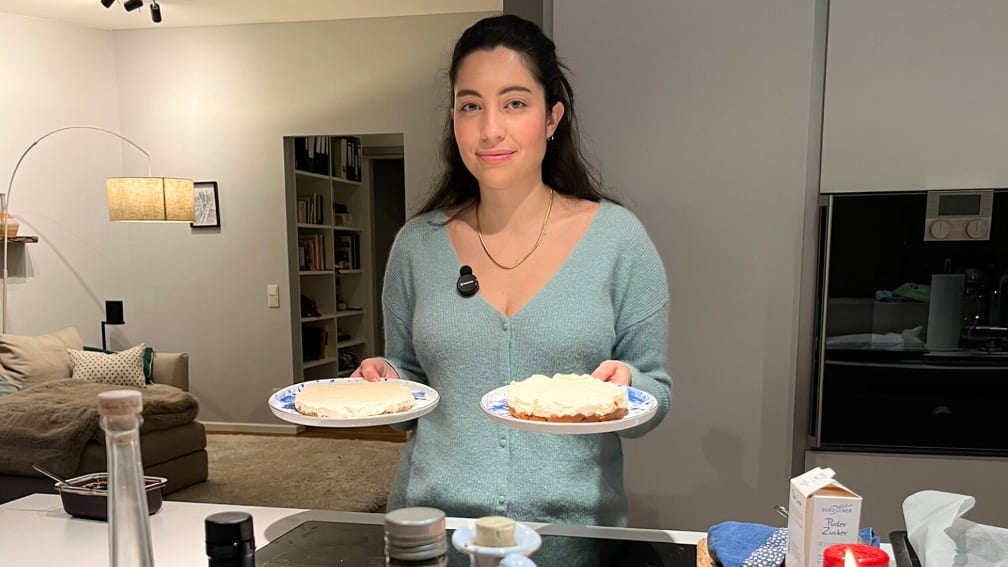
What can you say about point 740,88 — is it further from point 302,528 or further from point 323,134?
point 323,134

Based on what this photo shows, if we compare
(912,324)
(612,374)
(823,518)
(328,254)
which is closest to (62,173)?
(328,254)

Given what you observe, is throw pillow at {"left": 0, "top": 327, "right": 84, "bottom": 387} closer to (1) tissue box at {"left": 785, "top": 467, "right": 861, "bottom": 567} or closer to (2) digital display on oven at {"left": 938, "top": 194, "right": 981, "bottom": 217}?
(1) tissue box at {"left": 785, "top": 467, "right": 861, "bottom": 567}

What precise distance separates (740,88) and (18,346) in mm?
4269

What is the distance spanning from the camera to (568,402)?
94cm

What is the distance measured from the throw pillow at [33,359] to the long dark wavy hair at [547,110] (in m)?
3.68

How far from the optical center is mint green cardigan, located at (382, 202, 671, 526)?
1.12 m

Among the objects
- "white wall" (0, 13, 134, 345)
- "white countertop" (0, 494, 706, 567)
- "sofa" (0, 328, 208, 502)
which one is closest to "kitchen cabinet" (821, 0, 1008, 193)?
"white countertop" (0, 494, 706, 567)

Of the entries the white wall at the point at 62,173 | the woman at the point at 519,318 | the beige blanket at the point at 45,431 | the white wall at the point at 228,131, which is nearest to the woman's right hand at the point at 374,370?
the woman at the point at 519,318

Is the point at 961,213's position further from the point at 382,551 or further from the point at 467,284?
the point at 382,551

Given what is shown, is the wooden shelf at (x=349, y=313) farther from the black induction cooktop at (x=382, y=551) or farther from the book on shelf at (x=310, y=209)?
the black induction cooktop at (x=382, y=551)

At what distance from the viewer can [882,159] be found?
1822 millimetres

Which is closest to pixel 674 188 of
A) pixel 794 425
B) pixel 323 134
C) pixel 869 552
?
pixel 794 425

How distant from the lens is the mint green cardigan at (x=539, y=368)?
3.67 ft

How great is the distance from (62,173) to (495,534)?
5468 millimetres
